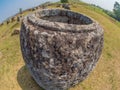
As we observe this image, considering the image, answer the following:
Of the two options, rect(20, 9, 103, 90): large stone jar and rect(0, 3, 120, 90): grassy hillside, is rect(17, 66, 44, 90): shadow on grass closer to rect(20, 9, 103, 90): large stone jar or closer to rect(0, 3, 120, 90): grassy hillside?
rect(0, 3, 120, 90): grassy hillside

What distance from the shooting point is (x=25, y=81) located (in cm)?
2553

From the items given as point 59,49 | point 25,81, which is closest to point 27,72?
point 25,81

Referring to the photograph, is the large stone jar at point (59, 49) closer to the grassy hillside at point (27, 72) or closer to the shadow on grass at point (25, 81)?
the shadow on grass at point (25, 81)

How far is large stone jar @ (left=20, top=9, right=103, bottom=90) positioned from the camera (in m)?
18.5

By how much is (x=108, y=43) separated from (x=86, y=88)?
40.8 feet

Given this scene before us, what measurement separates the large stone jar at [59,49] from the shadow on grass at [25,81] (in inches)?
154

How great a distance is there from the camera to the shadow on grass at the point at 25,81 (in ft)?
81.4

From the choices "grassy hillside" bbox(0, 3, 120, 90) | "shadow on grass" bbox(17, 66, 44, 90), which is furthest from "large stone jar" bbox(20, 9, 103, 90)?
"grassy hillside" bbox(0, 3, 120, 90)

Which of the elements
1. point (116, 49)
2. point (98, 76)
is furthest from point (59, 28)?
point (116, 49)

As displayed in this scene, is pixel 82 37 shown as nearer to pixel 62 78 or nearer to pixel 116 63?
pixel 62 78

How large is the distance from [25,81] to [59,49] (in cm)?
843

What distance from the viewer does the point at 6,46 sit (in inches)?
1288

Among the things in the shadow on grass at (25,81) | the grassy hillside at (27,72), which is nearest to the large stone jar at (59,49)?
the shadow on grass at (25,81)

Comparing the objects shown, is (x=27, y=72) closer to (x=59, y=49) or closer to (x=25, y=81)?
(x=25, y=81)
